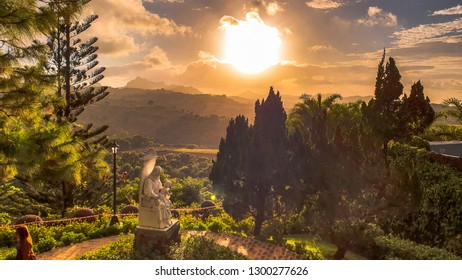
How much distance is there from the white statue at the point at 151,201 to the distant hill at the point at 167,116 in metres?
67.1

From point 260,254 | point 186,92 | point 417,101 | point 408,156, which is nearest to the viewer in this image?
point 260,254

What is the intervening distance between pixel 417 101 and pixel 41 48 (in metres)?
14.1

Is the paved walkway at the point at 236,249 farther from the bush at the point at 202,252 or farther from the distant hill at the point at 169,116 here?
the distant hill at the point at 169,116

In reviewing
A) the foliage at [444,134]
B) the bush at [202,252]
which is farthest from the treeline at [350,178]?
the bush at [202,252]

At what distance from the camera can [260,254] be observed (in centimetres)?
1029

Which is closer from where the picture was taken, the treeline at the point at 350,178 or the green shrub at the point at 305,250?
the green shrub at the point at 305,250

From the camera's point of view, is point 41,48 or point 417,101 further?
point 417,101

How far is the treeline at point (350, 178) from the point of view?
10891 mm

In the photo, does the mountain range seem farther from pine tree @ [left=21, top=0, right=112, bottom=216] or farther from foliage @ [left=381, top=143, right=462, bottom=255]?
foliage @ [left=381, top=143, right=462, bottom=255]
